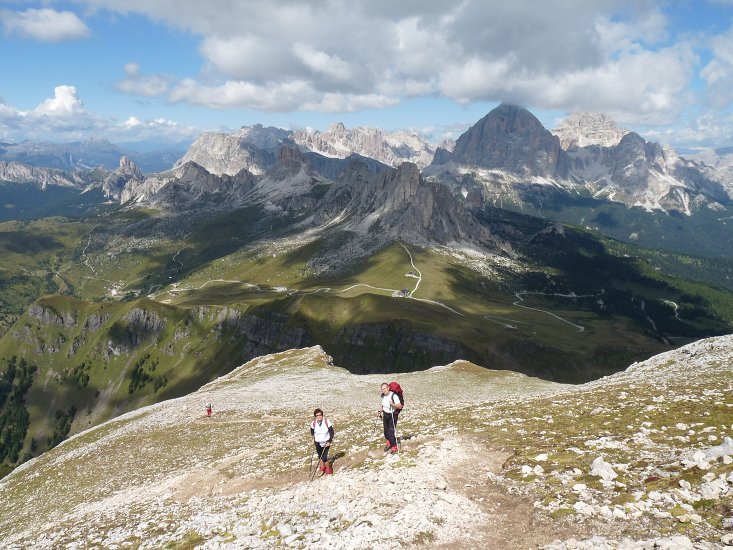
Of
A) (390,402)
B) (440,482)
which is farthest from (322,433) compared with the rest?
(440,482)

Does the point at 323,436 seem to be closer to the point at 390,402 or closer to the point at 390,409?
the point at 390,409

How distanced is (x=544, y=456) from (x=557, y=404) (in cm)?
1376

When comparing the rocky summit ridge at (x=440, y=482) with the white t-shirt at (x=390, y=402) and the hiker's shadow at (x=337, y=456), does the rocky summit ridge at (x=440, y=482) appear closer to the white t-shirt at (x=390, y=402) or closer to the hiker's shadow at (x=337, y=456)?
the hiker's shadow at (x=337, y=456)

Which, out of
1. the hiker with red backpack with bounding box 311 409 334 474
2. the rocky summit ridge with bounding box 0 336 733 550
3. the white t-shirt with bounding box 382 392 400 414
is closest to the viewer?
the rocky summit ridge with bounding box 0 336 733 550

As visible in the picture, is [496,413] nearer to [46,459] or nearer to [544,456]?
[544,456]

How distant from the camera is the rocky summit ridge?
16.7 m

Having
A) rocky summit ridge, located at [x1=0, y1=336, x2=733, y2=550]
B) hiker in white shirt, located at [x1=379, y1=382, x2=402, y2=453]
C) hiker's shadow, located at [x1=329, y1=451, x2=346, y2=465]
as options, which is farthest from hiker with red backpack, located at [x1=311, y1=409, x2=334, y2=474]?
hiker in white shirt, located at [x1=379, y1=382, x2=402, y2=453]

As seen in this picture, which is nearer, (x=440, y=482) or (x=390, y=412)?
Result: (x=440, y=482)

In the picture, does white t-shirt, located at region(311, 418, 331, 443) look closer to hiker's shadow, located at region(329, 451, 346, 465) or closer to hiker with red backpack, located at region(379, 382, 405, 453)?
hiker's shadow, located at region(329, 451, 346, 465)

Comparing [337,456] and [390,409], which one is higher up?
[390,409]

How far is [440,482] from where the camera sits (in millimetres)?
21484

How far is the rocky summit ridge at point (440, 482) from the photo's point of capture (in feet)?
54.7

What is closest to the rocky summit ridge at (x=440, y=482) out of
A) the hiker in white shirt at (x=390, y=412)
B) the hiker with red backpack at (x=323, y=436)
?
the hiker in white shirt at (x=390, y=412)

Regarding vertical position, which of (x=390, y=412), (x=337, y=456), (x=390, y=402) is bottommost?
(x=337, y=456)
